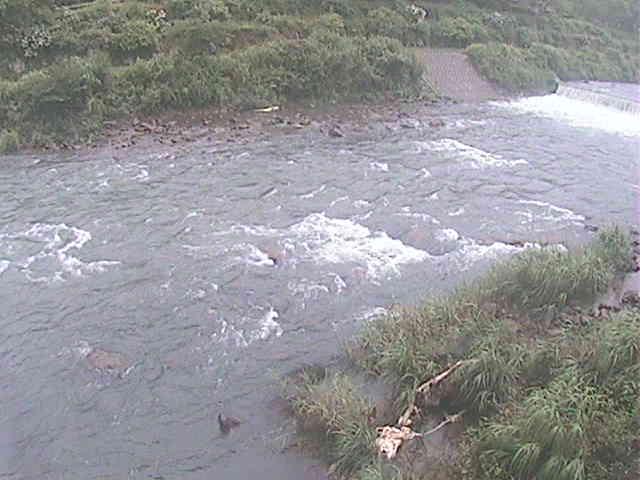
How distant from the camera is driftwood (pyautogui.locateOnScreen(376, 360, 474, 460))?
25.1ft

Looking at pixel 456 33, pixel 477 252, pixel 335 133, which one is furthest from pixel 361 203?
pixel 456 33

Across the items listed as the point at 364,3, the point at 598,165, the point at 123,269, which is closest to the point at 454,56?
the point at 364,3

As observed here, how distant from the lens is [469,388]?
8328mm

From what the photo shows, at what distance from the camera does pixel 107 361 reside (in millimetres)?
9570

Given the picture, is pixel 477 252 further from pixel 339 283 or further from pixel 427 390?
pixel 427 390

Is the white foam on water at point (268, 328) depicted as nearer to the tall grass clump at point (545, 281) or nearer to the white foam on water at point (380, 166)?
the tall grass clump at point (545, 281)

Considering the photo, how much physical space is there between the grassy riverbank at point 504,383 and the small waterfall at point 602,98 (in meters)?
16.6

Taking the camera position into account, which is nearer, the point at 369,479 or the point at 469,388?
the point at 369,479

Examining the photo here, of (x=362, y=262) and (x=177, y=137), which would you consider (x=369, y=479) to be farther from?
(x=177, y=137)

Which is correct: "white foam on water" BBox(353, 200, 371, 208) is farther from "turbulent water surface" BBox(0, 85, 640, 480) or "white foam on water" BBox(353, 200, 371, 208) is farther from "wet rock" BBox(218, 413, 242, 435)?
"wet rock" BBox(218, 413, 242, 435)

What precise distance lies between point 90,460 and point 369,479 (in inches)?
137

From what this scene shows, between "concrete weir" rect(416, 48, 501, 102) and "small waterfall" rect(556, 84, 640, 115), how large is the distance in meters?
3.53

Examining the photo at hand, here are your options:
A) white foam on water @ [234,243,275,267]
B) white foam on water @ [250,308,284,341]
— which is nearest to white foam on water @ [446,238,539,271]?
white foam on water @ [234,243,275,267]

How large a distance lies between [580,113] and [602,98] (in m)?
1.67
